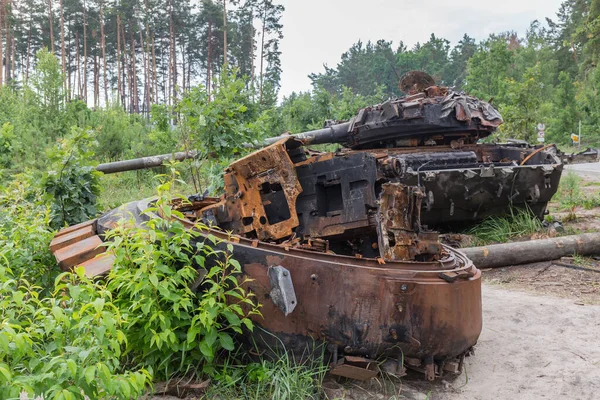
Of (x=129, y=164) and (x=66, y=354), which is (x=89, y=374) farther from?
(x=129, y=164)

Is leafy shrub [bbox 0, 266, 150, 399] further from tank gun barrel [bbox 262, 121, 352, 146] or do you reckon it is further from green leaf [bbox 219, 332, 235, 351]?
tank gun barrel [bbox 262, 121, 352, 146]

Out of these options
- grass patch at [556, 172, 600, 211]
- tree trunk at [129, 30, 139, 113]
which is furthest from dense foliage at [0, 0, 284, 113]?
grass patch at [556, 172, 600, 211]

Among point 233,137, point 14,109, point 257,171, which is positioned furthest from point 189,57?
point 257,171

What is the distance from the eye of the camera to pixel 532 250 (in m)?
7.71

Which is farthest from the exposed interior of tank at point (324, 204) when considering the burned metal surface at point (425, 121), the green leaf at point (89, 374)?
the burned metal surface at point (425, 121)

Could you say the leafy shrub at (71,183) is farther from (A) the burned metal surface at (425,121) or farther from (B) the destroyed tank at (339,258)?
(A) the burned metal surface at (425,121)

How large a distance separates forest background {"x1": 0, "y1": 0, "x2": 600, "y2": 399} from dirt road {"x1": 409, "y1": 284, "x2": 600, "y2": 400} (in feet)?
4.72

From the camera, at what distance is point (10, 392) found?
88.4 inches

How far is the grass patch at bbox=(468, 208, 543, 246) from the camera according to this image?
8727 millimetres

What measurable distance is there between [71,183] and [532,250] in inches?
237

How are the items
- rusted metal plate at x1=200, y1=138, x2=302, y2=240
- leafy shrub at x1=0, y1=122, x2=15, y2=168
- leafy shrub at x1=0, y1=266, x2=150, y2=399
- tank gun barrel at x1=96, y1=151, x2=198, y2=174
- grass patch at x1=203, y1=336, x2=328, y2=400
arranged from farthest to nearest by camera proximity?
tank gun barrel at x1=96, y1=151, x2=198, y2=174, leafy shrub at x1=0, y1=122, x2=15, y2=168, rusted metal plate at x1=200, y1=138, x2=302, y2=240, grass patch at x1=203, y1=336, x2=328, y2=400, leafy shrub at x1=0, y1=266, x2=150, y2=399

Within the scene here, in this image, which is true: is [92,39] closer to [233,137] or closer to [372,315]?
[233,137]

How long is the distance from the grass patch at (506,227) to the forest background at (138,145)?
3908 mm

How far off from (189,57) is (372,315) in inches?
1434
